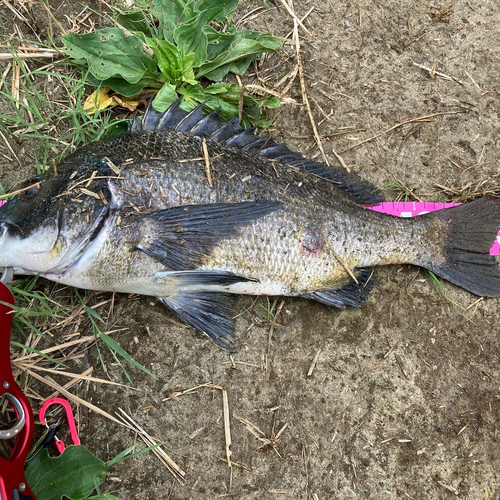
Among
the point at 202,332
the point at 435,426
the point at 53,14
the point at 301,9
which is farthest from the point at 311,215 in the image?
the point at 53,14

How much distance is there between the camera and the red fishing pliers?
2.21 meters

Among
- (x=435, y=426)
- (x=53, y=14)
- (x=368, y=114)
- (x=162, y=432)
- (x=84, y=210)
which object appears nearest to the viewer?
(x=84, y=210)

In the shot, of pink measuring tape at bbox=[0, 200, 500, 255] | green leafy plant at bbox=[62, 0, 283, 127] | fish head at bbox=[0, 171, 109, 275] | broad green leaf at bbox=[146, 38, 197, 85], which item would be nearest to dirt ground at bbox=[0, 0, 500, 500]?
pink measuring tape at bbox=[0, 200, 500, 255]

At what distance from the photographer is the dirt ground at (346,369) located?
2752mm

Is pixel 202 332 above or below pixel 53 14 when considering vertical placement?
below

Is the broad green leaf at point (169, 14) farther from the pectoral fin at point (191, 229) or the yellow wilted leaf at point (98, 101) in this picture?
the pectoral fin at point (191, 229)

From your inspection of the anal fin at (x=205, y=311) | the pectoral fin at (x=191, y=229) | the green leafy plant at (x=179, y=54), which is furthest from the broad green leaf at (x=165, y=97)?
the anal fin at (x=205, y=311)

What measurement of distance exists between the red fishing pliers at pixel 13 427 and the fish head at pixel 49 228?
0.25 m

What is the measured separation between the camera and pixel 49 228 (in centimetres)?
245

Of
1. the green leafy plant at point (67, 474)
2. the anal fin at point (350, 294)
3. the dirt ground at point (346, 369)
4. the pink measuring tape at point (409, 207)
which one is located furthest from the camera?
the pink measuring tape at point (409, 207)

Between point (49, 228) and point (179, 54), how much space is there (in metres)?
1.51

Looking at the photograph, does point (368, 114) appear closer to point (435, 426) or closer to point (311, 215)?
point (311, 215)

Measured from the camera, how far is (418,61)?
3600mm

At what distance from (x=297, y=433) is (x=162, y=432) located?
2.84 feet
